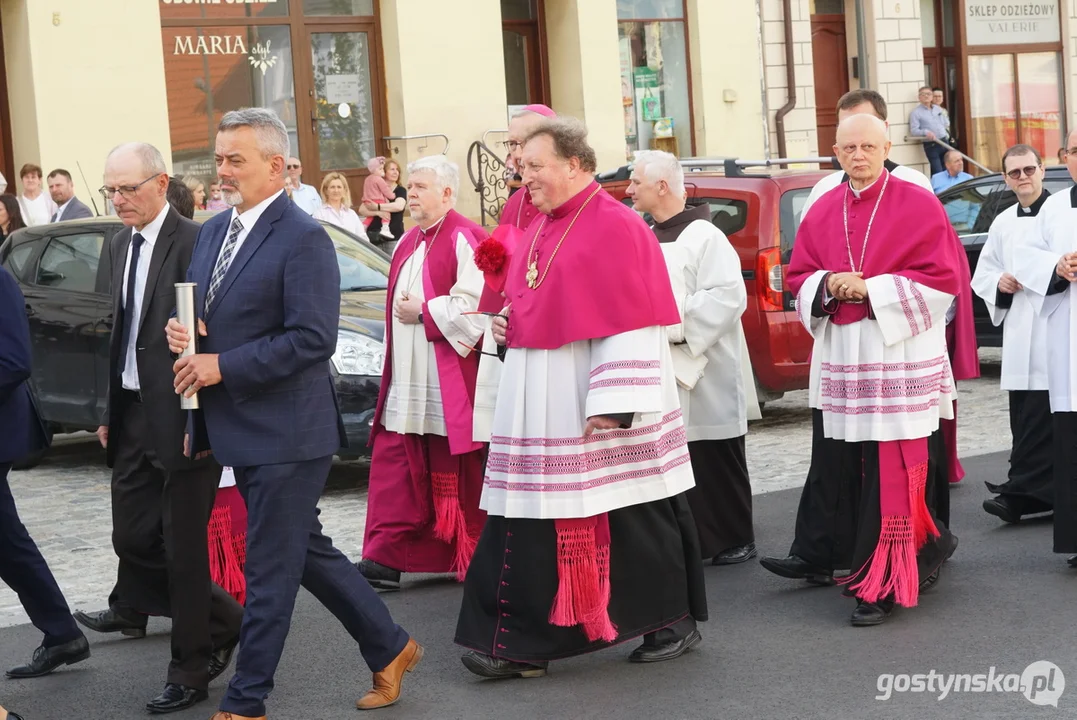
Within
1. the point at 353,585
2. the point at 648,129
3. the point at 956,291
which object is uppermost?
the point at 648,129

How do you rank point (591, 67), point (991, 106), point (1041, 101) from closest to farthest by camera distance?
point (591, 67)
point (991, 106)
point (1041, 101)

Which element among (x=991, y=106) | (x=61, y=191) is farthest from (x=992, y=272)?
(x=991, y=106)

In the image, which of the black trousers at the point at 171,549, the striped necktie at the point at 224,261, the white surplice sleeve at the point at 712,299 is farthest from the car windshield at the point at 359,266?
the striped necktie at the point at 224,261

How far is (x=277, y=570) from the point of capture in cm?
535

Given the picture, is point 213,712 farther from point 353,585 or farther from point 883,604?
point 883,604

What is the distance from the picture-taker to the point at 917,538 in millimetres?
6711

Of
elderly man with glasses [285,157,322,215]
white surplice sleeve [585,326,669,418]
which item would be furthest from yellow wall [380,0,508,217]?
white surplice sleeve [585,326,669,418]

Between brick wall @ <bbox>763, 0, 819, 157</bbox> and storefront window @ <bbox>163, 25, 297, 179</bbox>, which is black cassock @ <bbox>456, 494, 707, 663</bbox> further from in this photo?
brick wall @ <bbox>763, 0, 819, 157</bbox>

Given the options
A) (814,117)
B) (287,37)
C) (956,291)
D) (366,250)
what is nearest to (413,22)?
(287,37)

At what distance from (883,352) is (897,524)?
699 mm

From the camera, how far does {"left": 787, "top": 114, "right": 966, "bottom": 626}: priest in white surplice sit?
21.6ft

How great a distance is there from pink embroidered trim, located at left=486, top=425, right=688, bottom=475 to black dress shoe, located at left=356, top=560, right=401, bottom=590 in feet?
5.66

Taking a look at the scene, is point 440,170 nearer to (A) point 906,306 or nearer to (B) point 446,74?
(A) point 906,306

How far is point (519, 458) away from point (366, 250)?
19.4 ft
